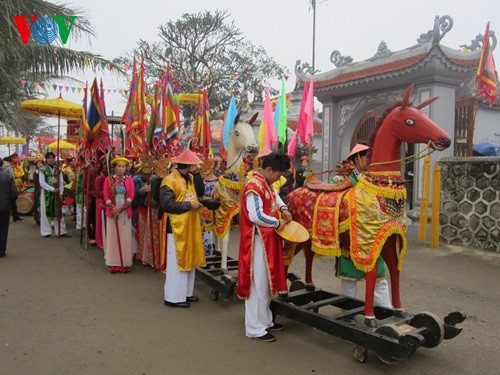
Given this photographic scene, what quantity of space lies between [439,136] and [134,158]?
236 inches

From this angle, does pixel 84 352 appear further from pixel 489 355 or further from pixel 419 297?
pixel 419 297

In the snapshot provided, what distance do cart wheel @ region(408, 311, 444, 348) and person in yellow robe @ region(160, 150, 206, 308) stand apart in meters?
2.40

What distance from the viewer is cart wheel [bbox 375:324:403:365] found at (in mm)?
3219

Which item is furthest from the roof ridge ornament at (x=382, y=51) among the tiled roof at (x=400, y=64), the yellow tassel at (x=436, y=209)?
the yellow tassel at (x=436, y=209)

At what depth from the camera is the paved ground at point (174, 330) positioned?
3.40m

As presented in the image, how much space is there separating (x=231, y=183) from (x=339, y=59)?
7419 mm

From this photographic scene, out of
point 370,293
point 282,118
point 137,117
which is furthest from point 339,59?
point 370,293

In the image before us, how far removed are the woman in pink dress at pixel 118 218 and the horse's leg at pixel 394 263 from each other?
4066mm

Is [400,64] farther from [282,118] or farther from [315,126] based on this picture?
[315,126]

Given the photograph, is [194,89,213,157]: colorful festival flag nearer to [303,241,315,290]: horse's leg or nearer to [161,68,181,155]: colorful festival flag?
[161,68,181,155]: colorful festival flag

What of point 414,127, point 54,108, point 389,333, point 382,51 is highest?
point 382,51

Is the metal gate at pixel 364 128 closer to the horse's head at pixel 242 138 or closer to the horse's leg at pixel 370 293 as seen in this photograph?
the horse's head at pixel 242 138

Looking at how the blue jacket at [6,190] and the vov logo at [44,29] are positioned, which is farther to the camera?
the vov logo at [44,29]

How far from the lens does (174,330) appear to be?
13.6ft
